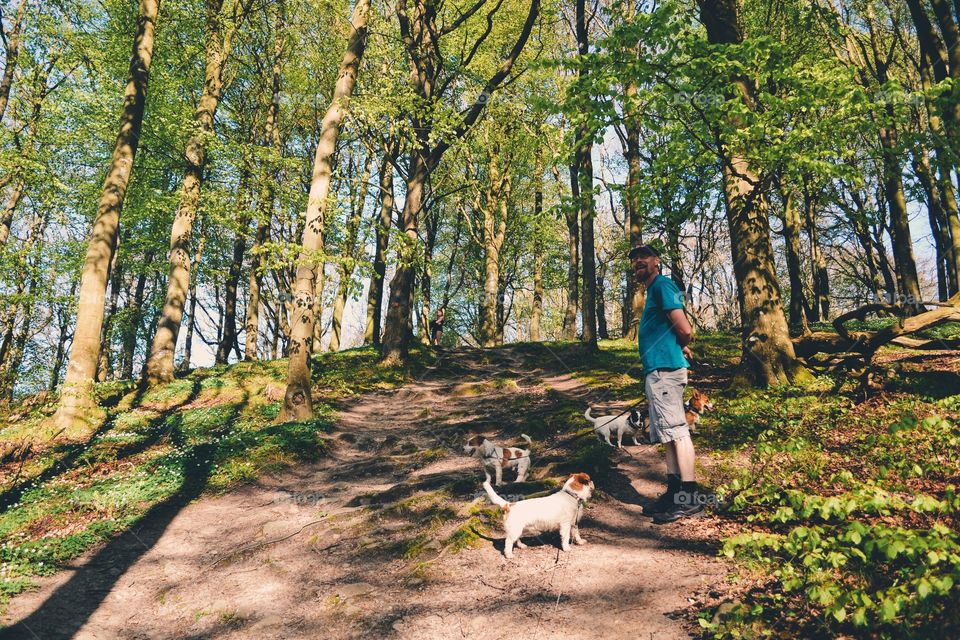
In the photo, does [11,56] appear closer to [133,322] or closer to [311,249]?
[133,322]

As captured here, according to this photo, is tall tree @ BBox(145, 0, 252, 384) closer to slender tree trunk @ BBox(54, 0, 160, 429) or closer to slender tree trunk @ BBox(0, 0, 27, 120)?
slender tree trunk @ BBox(54, 0, 160, 429)

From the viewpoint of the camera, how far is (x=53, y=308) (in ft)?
105

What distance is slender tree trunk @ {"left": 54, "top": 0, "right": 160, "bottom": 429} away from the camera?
32.7 ft

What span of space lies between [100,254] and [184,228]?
4419 millimetres

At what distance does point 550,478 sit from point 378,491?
2.73 meters

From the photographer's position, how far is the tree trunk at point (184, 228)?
47.2 feet

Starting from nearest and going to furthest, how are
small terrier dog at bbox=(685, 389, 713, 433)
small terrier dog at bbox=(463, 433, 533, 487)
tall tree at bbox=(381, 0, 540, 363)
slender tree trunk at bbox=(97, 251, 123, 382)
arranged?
1. small terrier dog at bbox=(463, 433, 533, 487)
2. small terrier dog at bbox=(685, 389, 713, 433)
3. tall tree at bbox=(381, 0, 540, 363)
4. slender tree trunk at bbox=(97, 251, 123, 382)

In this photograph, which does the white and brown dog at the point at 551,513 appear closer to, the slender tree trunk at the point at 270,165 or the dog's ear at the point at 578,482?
the dog's ear at the point at 578,482

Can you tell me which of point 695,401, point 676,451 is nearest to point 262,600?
point 676,451

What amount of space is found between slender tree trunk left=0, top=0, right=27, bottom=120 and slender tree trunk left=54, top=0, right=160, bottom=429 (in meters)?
8.75

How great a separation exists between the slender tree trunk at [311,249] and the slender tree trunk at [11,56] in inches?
551

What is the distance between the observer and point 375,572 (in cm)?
454

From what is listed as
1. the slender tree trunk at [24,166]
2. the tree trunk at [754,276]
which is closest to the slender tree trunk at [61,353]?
the slender tree trunk at [24,166]

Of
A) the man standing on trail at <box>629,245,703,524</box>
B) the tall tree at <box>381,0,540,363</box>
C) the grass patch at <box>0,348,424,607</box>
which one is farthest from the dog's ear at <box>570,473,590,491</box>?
Answer: the tall tree at <box>381,0,540,363</box>
